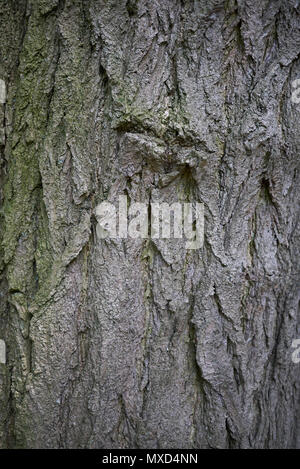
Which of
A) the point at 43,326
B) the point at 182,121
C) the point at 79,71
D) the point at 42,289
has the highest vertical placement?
the point at 79,71

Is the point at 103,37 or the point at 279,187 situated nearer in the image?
the point at 103,37

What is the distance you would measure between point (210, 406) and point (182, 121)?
2.83 ft

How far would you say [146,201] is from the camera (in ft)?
3.60

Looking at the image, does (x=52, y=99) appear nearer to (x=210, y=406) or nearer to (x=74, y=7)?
(x=74, y=7)

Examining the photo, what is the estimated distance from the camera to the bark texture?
1051 millimetres

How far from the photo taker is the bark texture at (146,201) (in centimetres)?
105

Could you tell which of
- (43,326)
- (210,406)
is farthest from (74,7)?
(210,406)

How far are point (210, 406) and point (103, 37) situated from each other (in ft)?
3.66
